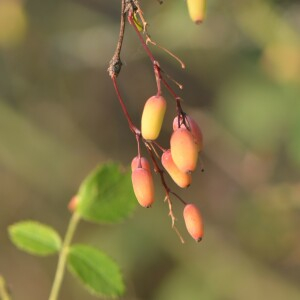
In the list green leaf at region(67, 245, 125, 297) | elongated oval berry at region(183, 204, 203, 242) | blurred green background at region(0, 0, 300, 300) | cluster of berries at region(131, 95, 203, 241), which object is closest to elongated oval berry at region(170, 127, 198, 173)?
cluster of berries at region(131, 95, 203, 241)

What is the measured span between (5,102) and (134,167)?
10.3ft

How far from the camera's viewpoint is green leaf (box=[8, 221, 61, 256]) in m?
1.82

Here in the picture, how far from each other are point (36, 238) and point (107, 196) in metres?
0.22

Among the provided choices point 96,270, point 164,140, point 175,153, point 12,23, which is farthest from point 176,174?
point 164,140

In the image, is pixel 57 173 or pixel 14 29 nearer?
pixel 14 29

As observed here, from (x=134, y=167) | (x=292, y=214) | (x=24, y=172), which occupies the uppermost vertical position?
(x=292, y=214)

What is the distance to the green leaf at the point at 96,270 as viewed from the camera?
1.75 metres

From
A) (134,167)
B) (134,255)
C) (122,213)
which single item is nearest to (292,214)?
(134,255)

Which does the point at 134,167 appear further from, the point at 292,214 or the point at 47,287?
the point at 47,287

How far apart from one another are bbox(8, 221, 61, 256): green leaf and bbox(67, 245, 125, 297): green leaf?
6 cm

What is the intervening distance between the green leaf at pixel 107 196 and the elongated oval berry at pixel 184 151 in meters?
0.58

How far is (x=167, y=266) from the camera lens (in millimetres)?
4766

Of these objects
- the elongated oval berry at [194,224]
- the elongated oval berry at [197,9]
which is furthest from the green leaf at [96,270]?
the elongated oval berry at [197,9]

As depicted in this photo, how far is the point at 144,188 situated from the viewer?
4.40 feet
